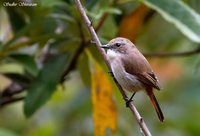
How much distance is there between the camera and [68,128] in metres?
5.29

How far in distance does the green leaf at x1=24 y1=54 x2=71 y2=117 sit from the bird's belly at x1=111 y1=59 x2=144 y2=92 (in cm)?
39

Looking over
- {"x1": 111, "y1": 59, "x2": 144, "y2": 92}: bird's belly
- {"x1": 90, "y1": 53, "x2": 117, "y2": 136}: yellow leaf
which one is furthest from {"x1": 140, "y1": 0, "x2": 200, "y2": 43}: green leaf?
{"x1": 90, "y1": 53, "x2": 117, "y2": 136}: yellow leaf

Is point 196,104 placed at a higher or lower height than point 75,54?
lower

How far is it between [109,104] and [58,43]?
0.49 meters

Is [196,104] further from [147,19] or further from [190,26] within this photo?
[190,26]

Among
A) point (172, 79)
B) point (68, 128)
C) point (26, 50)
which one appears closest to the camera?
point (26, 50)

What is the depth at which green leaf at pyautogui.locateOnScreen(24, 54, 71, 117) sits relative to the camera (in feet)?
12.9

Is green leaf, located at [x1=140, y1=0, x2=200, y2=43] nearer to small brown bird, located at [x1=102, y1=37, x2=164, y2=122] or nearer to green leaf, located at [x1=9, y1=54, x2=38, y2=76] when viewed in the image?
small brown bird, located at [x1=102, y1=37, x2=164, y2=122]

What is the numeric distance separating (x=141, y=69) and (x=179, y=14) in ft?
1.36

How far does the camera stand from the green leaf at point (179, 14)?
12.6 ft

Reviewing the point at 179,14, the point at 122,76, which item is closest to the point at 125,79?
the point at 122,76

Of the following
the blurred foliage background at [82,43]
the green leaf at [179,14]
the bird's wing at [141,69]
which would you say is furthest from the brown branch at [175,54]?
the bird's wing at [141,69]

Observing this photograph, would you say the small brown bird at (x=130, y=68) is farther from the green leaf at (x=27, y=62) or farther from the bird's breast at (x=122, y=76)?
the green leaf at (x=27, y=62)

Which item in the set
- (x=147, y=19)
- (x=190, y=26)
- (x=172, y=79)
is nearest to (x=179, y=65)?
(x=172, y=79)
